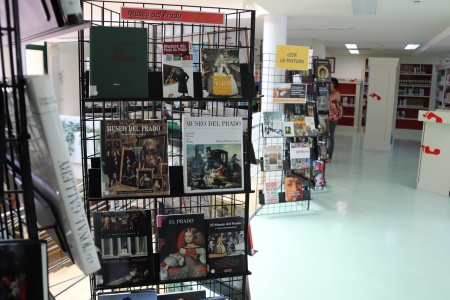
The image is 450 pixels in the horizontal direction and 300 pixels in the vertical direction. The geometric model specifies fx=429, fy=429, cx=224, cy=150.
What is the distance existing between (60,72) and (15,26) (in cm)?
1194

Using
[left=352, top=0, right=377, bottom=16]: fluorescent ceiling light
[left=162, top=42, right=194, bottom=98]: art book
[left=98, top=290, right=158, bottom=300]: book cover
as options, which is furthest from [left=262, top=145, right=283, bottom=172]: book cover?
[left=98, top=290, right=158, bottom=300]: book cover

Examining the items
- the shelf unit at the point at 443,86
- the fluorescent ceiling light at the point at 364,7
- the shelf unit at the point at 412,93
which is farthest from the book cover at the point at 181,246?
the shelf unit at the point at 412,93

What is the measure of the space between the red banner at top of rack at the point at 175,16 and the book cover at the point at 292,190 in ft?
12.0

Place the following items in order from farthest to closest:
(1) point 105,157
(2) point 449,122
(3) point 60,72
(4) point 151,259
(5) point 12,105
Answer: (3) point 60,72 → (2) point 449,122 → (4) point 151,259 → (1) point 105,157 → (5) point 12,105

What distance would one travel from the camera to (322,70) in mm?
6270

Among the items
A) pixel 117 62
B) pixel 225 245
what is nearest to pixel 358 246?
pixel 225 245

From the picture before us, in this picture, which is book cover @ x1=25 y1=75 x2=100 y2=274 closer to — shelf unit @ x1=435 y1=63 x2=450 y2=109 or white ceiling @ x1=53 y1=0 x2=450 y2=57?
white ceiling @ x1=53 y1=0 x2=450 y2=57

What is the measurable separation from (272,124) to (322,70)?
1.48m

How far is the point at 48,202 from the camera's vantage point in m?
1.00

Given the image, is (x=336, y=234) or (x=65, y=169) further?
(x=336, y=234)

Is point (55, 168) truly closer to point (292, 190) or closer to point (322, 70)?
point (292, 190)

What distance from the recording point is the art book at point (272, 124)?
211 inches

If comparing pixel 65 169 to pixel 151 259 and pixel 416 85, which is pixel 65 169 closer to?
pixel 151 259

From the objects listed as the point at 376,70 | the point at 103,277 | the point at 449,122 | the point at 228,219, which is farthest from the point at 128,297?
the point at 376,70
